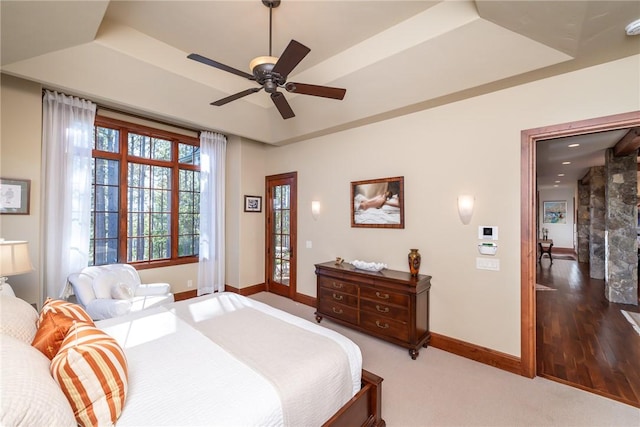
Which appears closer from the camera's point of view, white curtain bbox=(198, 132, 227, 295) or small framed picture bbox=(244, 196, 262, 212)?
white curtain bbox=(198, 132, 227, 295)

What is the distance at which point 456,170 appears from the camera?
10.4 feet

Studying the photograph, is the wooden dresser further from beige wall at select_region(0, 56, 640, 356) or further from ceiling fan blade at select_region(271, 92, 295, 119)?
ceiling fan blade at select_region(271, 92, 295, 119)

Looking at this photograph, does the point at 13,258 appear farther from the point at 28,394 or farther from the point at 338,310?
the point at 338,310

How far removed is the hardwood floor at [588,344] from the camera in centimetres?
251

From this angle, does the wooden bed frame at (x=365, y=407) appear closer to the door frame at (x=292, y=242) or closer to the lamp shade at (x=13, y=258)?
the lamp shade at (x=13, y=258)

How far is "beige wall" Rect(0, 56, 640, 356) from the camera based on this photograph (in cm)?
258

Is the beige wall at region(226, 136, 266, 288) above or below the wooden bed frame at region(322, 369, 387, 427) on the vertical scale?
above

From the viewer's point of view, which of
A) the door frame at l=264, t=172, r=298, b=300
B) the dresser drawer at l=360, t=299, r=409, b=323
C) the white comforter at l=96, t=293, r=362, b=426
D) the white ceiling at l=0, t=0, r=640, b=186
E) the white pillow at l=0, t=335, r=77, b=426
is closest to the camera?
the white pillow at l=0, t=335, r=77, b=426

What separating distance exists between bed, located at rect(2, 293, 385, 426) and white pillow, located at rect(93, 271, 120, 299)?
125 centimetres

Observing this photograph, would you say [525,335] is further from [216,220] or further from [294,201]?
Answer: [216,220]

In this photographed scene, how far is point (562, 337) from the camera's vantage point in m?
3.42

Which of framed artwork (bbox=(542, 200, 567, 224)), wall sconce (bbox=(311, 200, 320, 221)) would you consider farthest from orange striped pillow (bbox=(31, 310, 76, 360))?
framed artwork (bbox=(542, 200, 567, 224))

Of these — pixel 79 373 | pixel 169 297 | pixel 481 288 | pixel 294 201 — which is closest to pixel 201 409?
pixel 79 373

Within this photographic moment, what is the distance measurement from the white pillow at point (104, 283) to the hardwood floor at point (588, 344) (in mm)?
4796
